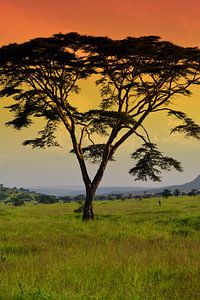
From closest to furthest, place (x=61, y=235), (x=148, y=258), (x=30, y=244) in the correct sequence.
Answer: (x=148, y=258) → (x=30, y=244) → (x=61, y=235)

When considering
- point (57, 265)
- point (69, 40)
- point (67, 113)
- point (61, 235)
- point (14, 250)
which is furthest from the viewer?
point (67, 113)

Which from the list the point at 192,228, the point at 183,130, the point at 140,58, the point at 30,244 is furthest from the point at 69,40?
the point at 30,244

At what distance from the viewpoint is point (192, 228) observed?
2275 centimetres

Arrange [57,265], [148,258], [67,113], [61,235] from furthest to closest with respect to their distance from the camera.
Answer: [67,113], [61,235], [148,258], [57,265]

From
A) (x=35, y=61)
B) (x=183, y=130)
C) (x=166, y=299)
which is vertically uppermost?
(x=35, y=61)

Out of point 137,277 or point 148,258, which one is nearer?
point 137,277

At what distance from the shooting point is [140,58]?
2895cm

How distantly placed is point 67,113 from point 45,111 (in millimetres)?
1425

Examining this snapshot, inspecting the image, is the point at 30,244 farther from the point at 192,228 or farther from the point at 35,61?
Result: the point at 35,61

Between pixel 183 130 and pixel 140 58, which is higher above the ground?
pixel 140 58

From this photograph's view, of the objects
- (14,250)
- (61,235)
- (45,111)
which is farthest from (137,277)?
(45,111)

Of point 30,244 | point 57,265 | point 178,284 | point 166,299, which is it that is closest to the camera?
point 166,299

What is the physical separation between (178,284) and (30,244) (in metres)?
7.68

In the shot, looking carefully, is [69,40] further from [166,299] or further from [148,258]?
[166,299]
